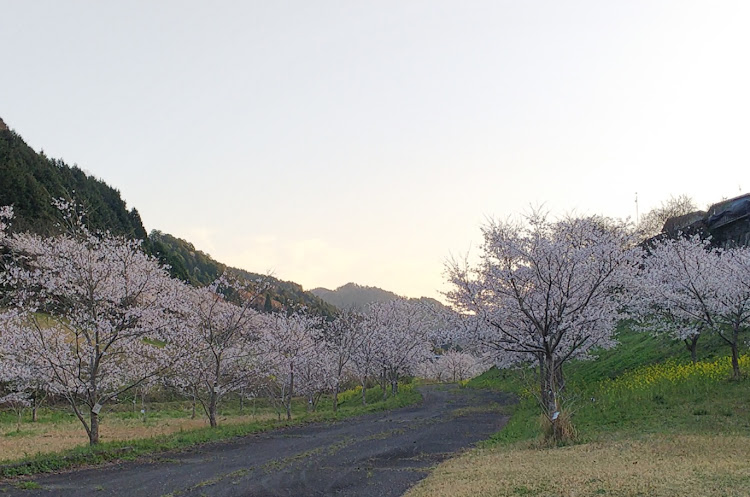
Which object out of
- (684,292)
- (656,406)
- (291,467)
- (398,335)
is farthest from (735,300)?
(398,335)

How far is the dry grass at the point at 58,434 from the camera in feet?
62.2

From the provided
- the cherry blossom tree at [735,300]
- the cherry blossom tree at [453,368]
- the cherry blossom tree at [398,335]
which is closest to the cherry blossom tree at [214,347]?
the cherry blossom tree at [398,335]

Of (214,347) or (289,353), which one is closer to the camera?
(214,347)

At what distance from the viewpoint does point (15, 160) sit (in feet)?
202

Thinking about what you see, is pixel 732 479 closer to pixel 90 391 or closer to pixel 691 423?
pixel 691 423

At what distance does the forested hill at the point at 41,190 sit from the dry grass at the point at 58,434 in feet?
44.7

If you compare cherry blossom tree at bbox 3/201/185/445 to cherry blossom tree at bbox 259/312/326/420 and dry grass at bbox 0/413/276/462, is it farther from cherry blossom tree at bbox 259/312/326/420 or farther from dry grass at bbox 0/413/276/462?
cherry blossom tree at bbox 259/312/326/420

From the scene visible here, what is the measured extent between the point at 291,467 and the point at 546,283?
9.11 m

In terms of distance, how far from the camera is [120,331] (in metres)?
18.5

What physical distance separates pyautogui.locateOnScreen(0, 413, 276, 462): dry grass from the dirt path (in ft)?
16.7

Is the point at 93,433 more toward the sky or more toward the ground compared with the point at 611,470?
more toward the sky

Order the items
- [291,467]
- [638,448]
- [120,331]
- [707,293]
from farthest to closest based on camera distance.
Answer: [707,293] < [120,331] < [291,467] < [638,448]

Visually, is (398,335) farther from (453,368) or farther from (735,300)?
(453,368)

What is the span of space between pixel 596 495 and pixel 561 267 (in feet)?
28.3
